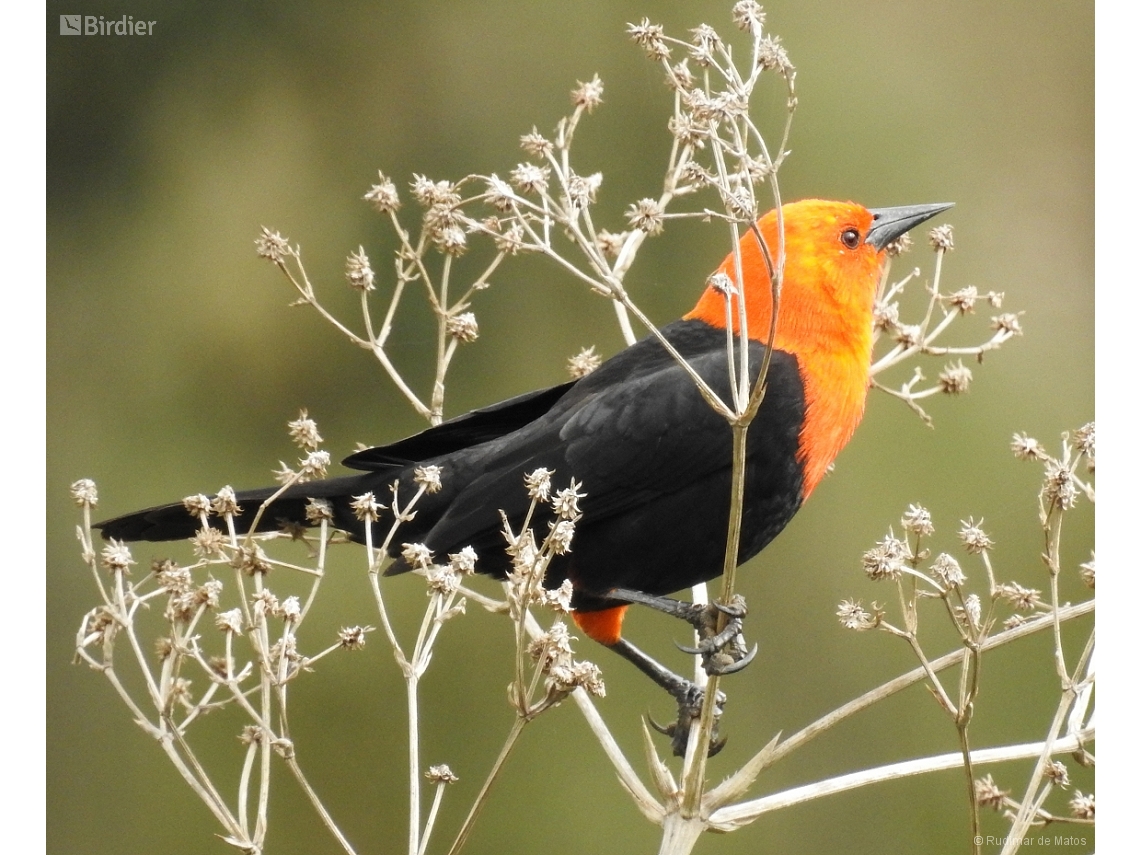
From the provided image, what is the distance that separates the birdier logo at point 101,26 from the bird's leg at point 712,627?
1.59 metres

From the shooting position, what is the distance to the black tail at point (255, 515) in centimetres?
232

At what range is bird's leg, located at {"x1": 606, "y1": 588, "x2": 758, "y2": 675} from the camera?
2121 mm

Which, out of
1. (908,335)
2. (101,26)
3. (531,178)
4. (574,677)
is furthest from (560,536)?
(101,26)

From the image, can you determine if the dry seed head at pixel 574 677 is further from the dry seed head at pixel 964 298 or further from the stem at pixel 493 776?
the dry seed head at pixel 964 298

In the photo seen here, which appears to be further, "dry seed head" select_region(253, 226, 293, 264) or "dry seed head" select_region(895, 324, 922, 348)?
"dry seed head" select_region(895, 324, 922, 348)

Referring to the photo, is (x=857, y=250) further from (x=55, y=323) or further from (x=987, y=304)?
(x=55, y=323)

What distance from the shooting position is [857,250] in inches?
99.4

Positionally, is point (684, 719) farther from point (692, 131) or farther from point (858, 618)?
point (692, 131)

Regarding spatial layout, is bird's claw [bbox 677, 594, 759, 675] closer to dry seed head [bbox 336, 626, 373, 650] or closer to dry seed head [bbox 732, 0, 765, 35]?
dry seed head [bbox 336, 626, 373, 650]

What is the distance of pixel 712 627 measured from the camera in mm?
2188

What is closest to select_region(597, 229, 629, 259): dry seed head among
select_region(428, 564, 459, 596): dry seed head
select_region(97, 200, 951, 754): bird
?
select_region(97, 200, 951, 754): bird

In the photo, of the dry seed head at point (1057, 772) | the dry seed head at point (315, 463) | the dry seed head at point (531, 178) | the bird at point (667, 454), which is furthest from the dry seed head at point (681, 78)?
the dry seed head at point (1057, 772)

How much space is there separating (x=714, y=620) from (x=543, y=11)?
1450 mm

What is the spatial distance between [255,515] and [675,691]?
0.99 m
